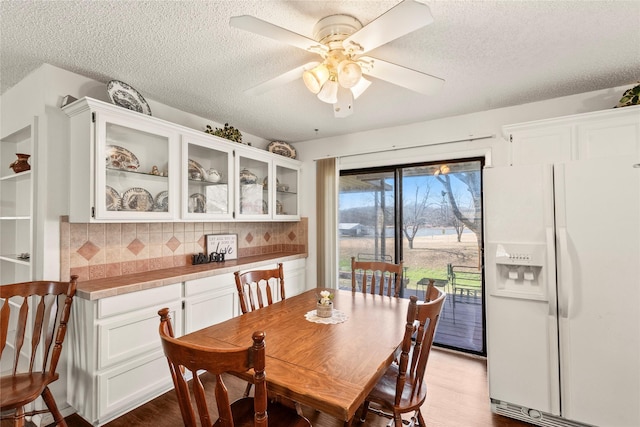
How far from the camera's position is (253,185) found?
340 centimetres

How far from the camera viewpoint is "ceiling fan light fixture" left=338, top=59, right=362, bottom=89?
57.1 inches

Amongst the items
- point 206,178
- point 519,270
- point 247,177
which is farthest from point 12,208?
point 519,270

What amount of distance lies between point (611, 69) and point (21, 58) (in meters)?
3.99

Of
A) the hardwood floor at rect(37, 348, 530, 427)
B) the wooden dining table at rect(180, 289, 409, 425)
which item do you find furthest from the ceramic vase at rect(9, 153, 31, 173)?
the wooden dining table at rect(180, 289, 409, 425)

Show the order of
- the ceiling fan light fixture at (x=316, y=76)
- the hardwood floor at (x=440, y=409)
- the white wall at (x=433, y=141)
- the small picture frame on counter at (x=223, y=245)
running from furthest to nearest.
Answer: the small picture frame on counter at (x=223, y=245) < the white wall at (x=433, y=141) < the hardwood floor at (x=440, y=409) < the ceiling fan light fixture at (x=316, y=76)

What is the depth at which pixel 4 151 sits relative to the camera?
2.66 meters

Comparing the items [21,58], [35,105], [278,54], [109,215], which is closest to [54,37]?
[21,58]

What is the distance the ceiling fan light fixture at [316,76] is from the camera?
1561mm

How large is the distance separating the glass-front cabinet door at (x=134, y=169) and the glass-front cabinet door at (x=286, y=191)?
1360mm

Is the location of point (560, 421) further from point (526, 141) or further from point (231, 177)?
point (231, 177)

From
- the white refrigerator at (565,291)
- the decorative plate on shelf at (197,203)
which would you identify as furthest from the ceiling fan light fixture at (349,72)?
the decorative plate on shelf at (197,203)

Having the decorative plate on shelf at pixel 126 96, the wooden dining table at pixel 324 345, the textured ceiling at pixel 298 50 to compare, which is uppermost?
the textured ceiling at pixel 298 50

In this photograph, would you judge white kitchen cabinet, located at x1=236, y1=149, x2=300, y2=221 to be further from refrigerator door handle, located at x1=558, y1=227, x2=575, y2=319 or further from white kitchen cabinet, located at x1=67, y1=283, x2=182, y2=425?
refrigerator door handle, located at x1=558, y1=227, x2=575, y2=319

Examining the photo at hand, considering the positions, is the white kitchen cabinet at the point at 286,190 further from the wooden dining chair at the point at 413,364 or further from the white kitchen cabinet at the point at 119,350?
the wooden dining chair at the point at 413,364
